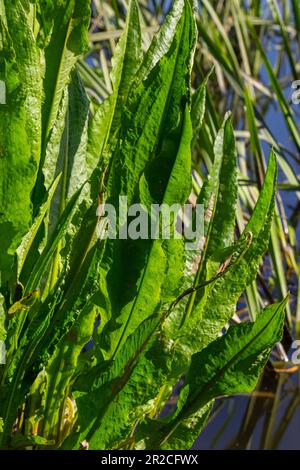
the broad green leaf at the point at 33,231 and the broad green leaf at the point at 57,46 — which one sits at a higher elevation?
the broad green leaf at the point at 57,46

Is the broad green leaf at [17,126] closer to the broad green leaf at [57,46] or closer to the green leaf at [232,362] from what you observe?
the broad green leaf at [57,46]

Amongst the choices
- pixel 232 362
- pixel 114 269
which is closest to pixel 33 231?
pixel 114 269

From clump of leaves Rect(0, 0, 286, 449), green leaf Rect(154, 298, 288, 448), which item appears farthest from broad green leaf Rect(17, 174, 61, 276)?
green leaf Rect(154, 298, 288, 448)

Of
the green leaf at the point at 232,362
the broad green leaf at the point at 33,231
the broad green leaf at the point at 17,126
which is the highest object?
the broad green leaf at the point at 17,126

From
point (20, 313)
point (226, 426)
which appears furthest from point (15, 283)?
point (226, 426)

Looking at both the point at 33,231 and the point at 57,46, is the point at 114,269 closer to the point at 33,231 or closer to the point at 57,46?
the point at 33,231

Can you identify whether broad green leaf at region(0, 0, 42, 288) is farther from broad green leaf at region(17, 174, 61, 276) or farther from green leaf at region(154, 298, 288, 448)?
green leaf at region(154, 298, 288, 448)

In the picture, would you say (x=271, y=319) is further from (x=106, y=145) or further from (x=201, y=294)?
(x=106, y=145)

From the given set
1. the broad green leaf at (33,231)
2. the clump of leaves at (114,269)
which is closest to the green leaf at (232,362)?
the clump of leaves at (114,269)
